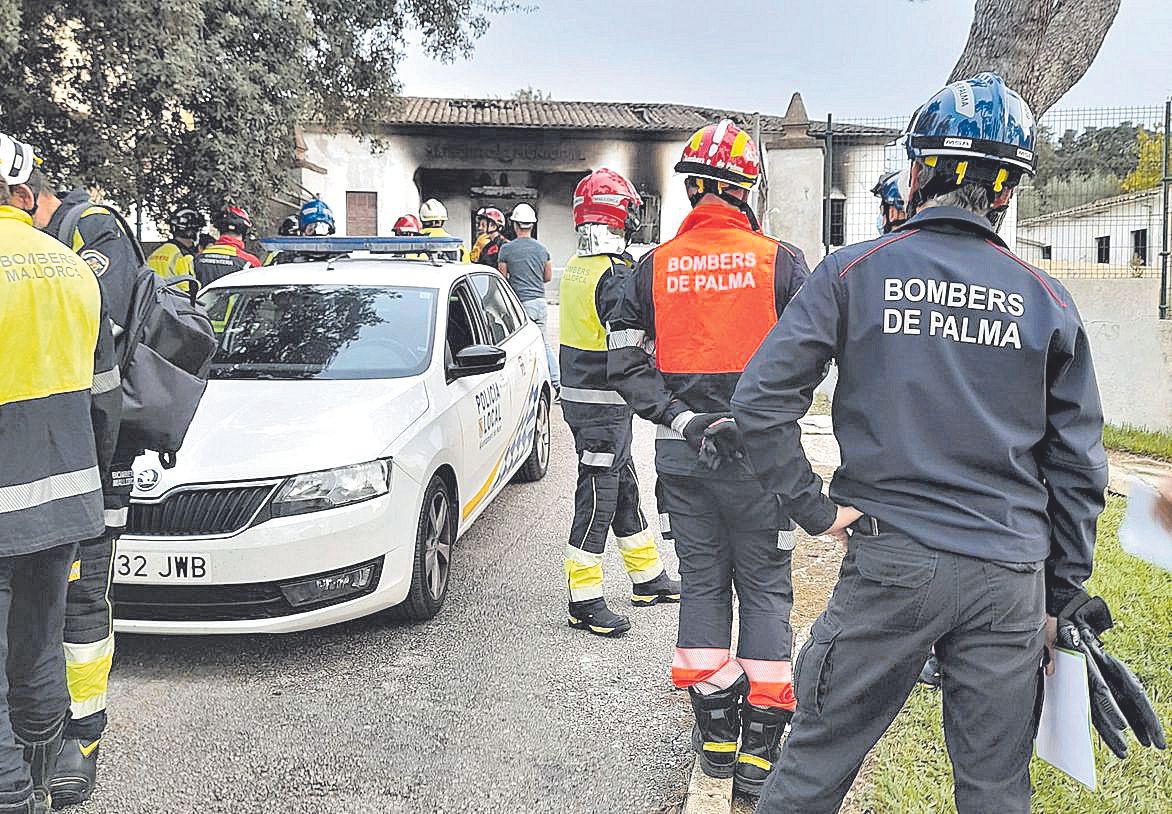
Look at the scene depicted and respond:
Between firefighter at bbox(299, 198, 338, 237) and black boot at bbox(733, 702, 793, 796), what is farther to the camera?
firefighter at bbox(299, 198, 338, 237)

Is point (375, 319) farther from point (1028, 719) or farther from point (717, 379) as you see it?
point (1028, 719)

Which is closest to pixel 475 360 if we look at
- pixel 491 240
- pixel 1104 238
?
pixel 491 240

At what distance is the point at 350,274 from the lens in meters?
6.28

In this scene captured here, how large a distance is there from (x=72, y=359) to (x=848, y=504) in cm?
211

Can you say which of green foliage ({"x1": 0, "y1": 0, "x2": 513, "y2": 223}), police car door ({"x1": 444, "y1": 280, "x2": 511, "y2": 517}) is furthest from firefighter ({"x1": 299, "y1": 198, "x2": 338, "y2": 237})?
police car door ({"x1": 444, "y1": 280, "x2": 511, "y2": 517})

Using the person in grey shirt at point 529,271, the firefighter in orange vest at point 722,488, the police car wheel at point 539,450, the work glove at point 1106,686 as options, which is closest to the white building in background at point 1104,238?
the person in grey shirt at point 529,271

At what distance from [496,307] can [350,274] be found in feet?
4.13

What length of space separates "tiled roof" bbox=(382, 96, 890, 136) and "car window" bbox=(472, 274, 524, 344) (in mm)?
17437

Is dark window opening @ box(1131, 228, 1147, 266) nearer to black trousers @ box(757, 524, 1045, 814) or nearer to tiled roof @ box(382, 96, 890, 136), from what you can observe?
black trousers @ box(757, 524, 1045, 814)

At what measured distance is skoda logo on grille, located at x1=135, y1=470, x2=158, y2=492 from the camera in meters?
4.30

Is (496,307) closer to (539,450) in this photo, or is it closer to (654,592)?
(539,450)

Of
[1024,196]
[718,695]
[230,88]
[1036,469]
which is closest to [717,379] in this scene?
[718,695]

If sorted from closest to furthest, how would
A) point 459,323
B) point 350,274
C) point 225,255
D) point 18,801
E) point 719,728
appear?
point 18,801, point 719,728, point 459,323, point 350,274, point 225,255

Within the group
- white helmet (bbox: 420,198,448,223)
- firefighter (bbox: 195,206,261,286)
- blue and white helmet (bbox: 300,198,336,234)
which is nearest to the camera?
firefighter (bbox: 195,206,261,286)
